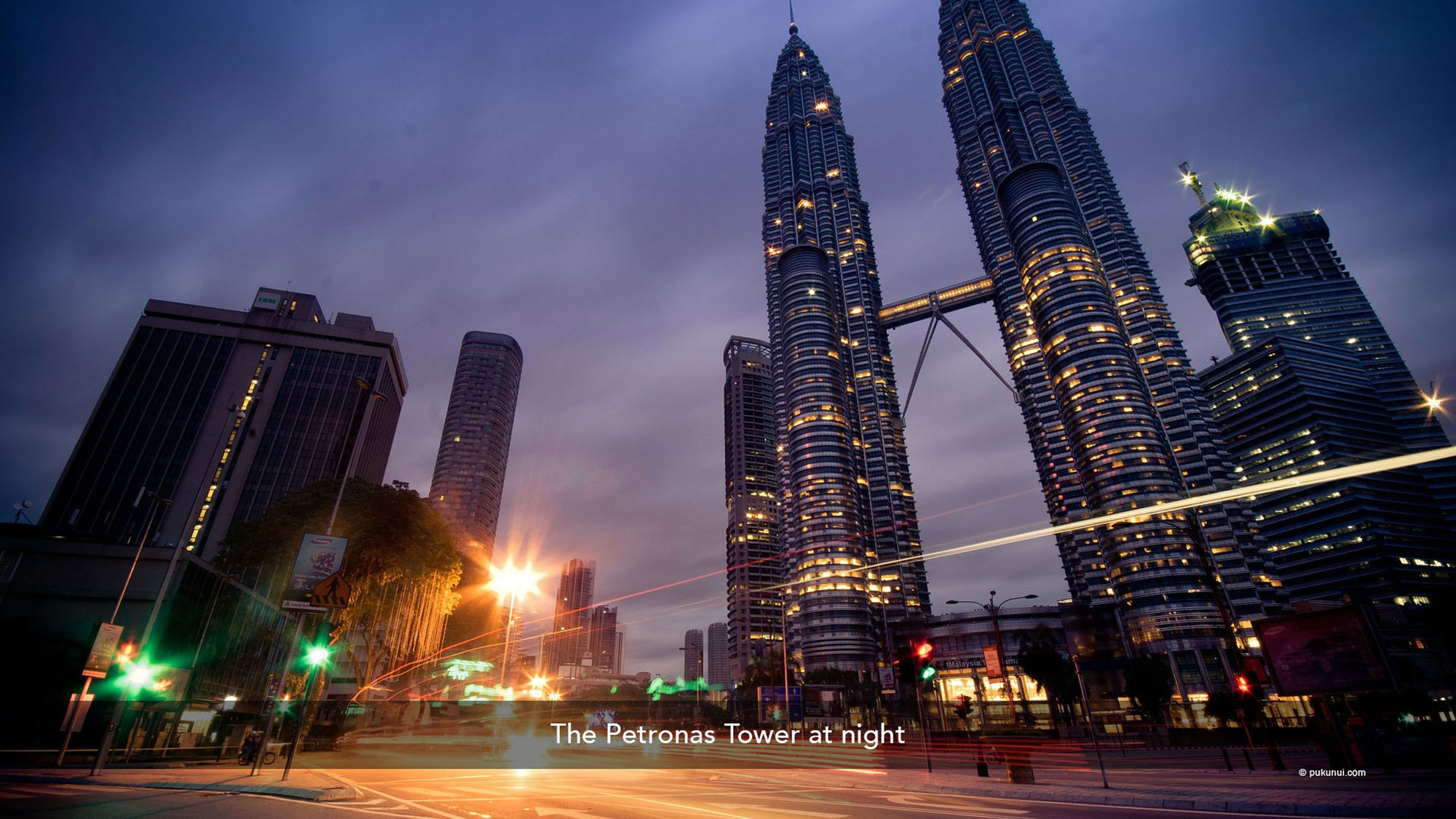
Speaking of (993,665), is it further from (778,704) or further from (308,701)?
(778,704)

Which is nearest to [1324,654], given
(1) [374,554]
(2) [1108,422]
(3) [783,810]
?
(3) [783,810]

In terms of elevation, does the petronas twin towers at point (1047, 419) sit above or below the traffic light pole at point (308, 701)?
above

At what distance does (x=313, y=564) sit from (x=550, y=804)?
12701mm

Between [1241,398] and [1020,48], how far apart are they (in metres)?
139

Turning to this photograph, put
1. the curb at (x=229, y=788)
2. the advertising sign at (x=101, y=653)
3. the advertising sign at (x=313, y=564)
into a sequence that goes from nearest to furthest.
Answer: the curb at (x=229, y=788) < the advertising sign at (x=101, y=653) < the advertising sign at (x=313, y=564)

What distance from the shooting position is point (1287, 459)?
17938cm

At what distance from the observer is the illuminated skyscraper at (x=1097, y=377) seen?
384ft

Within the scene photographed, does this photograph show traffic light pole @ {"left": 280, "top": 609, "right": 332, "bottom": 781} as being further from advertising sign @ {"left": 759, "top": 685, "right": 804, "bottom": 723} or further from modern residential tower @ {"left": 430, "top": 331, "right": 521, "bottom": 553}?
modern residential tower @ {"left": 430, "top": 331, "right": 521, "bottom": 553}

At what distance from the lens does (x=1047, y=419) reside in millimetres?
174500

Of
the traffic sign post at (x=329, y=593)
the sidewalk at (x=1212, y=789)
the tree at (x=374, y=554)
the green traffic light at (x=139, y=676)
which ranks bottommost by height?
the sidewalk at (x=1212, y=789)

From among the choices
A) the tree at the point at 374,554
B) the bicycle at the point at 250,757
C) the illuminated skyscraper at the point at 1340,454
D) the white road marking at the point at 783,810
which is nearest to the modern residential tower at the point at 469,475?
the tree at the point at 374,554

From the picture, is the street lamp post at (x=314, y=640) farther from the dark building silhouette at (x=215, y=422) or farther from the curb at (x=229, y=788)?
the dark building silhouette at (x=215, y=422)

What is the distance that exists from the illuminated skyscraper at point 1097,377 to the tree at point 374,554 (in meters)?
127

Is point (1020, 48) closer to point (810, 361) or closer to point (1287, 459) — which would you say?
point (810, 361)
